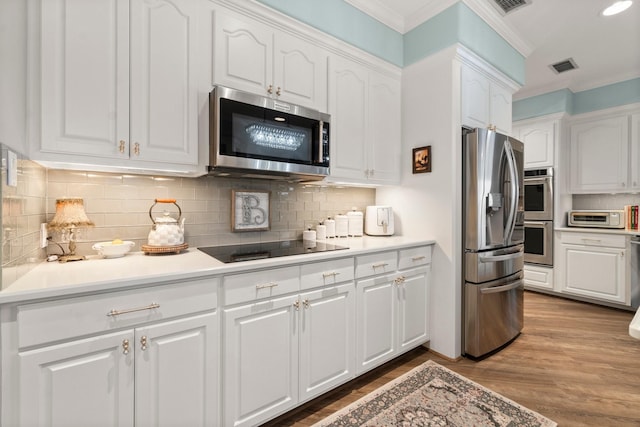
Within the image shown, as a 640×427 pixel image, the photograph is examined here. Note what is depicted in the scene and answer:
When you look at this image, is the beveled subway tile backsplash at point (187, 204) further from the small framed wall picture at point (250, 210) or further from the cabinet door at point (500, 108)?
the cabinet door at point (500, 108)

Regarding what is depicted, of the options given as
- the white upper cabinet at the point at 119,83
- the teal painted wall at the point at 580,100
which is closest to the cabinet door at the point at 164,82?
the white upper cabinet at the point at 119,83

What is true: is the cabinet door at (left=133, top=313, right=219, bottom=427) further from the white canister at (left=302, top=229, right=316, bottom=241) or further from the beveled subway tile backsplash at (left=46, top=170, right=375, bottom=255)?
the white canister at (left=302, top=229, right=316, bottom=241)

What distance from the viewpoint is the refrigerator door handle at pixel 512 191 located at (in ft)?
8.07

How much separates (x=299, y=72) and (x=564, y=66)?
352cm

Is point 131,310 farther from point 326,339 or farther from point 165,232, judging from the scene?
point 326,339

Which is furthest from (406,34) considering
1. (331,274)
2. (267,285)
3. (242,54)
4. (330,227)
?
(267,285)

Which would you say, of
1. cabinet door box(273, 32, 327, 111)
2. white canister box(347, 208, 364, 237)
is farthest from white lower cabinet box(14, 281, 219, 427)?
white canister box(347, 208, 364, 237)

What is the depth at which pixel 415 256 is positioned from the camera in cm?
226

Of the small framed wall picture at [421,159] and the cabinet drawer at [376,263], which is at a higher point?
the small framed wall picture at [421,159]

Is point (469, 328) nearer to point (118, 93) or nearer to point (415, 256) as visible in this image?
point (415, 256)

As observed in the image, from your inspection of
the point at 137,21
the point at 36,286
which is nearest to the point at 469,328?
the point at 36,286

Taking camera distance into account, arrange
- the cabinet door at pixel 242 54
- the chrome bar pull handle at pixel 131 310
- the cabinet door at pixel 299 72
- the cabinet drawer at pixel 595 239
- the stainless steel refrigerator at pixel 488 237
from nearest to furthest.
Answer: the chrome bar pull handle at pixel 131 310
the cabinet door at pixel 242 54
the cabinet door at pixel 299 72
the stainless steel refrigerator at pixel 488 237
the cabinet drawer at pixel 595 239

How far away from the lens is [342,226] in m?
2.52

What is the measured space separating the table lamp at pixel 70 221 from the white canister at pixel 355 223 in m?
1.81
